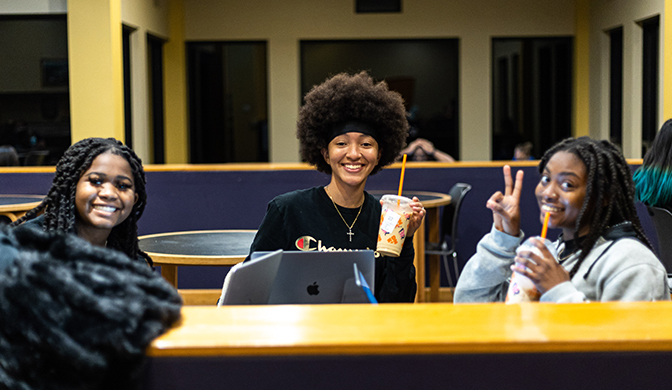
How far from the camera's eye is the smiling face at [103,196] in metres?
1.97

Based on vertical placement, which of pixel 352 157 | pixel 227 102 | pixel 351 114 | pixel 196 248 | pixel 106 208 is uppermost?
pixel 227 102

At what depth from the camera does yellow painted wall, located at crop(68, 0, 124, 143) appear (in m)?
5.95

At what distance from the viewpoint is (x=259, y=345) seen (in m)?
0.88

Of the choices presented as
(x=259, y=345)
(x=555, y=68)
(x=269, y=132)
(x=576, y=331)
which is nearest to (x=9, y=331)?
(x=259, y=345)

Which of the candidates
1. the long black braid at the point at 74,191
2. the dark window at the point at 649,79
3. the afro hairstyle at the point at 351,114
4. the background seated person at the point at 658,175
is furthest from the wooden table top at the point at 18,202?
the dark window at the point at 649,79

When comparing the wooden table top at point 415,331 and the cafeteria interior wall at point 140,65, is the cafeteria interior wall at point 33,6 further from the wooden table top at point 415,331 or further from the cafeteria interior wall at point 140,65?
the wooden table top at point 415,331

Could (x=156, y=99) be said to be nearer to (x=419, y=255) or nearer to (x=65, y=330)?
(x=419, y=255)

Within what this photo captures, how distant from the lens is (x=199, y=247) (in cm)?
292

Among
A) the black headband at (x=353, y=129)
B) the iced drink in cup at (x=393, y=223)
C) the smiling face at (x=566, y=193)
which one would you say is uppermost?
the black headband at (x=353, y=129)

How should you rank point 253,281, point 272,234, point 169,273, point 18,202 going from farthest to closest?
1. point 18,202
2. point 169,273
3. point 272,234
4. point 253,281

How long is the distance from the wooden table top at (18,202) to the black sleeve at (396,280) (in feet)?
7.42

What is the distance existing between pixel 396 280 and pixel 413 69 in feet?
22.4

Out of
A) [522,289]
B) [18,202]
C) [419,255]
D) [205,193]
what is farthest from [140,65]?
[522,289]

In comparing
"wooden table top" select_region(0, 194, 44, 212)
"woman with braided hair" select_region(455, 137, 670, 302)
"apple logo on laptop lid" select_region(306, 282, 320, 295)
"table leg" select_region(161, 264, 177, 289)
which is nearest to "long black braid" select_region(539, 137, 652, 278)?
"woman with braided hair" select_region(455, 137, 670, 302)
